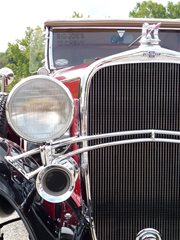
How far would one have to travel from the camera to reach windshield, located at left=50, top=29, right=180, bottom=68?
459 cm

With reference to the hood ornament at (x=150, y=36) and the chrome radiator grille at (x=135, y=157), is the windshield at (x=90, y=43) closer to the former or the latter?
the hood ornament at (x=150, y=36)

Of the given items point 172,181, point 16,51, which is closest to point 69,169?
point 172,181

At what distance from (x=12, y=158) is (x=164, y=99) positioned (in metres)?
0.89

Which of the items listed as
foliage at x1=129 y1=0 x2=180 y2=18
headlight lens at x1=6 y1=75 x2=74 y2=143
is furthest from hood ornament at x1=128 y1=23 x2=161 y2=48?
foliage at x1=129 y1=0 x2=180 y2=18

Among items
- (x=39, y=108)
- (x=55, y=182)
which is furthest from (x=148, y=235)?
(x=39, y=108)

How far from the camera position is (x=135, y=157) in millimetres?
2789

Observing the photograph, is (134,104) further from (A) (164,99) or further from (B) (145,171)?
(B) (145,171)

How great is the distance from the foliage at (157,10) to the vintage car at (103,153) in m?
33.3

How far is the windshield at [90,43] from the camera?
459 centimetres

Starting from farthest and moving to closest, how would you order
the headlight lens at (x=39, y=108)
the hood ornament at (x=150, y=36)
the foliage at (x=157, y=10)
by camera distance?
the foliage at (x=157, y=10) < the hood ornament at (x=150, y=36) < the headlight lens at (x=39, y=108)

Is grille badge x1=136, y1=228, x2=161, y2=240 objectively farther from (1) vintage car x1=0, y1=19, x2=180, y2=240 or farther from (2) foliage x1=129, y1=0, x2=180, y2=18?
A: (2) foliage x1=129, y1=0, x2=180, y2=18

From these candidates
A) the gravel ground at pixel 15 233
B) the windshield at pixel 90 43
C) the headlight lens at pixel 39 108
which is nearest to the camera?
the headlight lens at pixel 39 108

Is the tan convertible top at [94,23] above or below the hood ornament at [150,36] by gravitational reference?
above

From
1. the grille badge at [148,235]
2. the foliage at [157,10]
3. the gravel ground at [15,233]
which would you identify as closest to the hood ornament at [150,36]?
the grille badge at [148,235]
